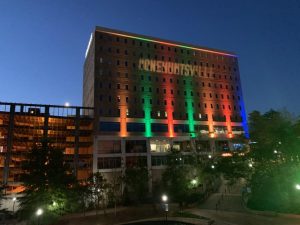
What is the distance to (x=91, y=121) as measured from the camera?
176 feet

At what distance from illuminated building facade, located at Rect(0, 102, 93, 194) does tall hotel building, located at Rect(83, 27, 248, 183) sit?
17.4 ft

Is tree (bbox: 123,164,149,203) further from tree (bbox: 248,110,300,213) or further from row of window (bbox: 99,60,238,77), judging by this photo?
row of window (bbox: 99,60,238,77)

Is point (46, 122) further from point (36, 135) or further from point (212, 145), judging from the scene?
point (212, 145)

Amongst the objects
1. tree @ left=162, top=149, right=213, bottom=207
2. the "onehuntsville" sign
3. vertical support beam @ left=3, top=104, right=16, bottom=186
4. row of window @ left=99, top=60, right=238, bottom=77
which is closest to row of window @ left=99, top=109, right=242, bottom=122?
row of window @ left=99, top=60, right=238, bottom=77

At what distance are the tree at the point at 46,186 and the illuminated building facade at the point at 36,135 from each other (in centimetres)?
1570

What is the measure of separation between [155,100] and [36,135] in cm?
2834

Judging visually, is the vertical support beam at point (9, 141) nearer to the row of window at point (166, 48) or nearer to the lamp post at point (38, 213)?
the lamp post at point (38, 213)

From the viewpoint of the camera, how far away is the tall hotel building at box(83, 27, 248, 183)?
51250 mm

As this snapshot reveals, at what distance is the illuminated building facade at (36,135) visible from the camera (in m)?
45.6

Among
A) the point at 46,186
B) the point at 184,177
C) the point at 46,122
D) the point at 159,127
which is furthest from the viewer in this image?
the point at 159,127

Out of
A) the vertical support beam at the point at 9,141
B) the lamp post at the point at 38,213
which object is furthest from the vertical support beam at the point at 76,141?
the lamp post at the point at 38,213

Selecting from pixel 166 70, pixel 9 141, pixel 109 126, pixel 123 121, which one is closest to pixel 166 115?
pixel 123 121

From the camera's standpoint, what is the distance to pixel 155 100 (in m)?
58.5

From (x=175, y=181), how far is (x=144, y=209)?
22.6 ft
